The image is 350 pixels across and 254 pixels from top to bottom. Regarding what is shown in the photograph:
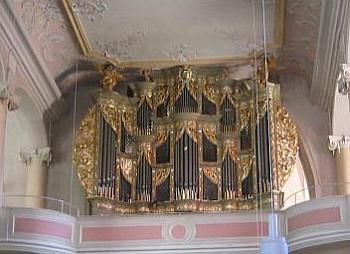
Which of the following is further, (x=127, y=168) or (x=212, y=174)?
(x=127, y=168)

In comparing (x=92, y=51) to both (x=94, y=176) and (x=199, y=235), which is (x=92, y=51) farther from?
(x=199, y=235)

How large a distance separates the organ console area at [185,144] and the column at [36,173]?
1.09m

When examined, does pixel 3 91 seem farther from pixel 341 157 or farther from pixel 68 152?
pixel 341 157

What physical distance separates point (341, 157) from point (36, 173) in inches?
221

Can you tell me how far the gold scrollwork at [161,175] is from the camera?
42.6 feet

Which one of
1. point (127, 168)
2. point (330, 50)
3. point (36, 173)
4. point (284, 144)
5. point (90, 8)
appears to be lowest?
point (127, 168)

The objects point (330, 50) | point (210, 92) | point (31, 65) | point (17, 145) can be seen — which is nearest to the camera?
point (330, 50)

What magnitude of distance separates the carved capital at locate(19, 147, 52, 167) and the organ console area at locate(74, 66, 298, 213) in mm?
1034

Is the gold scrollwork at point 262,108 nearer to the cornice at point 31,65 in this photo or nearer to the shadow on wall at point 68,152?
the shadow on wall at point 68,152

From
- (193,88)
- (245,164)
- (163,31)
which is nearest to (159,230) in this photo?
(245,164)

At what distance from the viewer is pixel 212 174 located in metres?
12.9

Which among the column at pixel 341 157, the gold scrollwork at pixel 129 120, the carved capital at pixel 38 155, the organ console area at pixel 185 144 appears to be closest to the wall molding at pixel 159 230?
the organ console area at pixel 185 144

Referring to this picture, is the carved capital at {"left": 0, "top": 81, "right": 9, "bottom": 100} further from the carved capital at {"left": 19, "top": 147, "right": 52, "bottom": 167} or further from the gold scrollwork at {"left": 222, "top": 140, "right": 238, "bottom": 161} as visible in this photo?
the gold scrollwork at {"left": 222, "top": 140, "right": 238, "bottom": 161}

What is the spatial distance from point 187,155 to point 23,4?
150 inches
